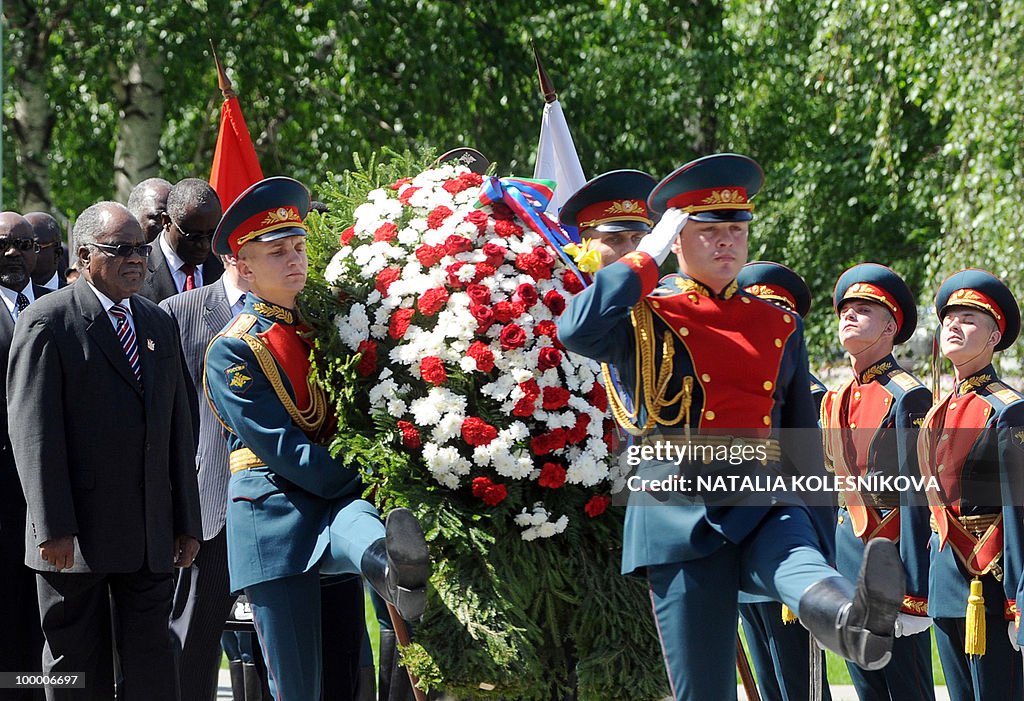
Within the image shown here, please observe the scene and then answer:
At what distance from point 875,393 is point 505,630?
2046 mm

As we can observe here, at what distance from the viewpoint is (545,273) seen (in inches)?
224

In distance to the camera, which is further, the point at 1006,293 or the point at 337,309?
the point at 1006,293

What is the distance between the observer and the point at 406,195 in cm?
598

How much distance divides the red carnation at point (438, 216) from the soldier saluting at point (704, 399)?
1025 millimetres

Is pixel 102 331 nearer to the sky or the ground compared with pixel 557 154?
nearer to the ground

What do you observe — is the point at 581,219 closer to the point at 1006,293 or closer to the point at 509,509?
the point at 509,509

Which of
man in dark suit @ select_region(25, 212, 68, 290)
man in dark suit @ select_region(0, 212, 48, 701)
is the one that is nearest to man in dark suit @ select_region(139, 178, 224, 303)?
man in dark suit @ select_region(25, 212, 68, 290)

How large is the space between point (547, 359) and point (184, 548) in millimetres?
1649

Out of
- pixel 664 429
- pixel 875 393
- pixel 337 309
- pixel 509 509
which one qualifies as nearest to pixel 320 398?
pixel 337 309

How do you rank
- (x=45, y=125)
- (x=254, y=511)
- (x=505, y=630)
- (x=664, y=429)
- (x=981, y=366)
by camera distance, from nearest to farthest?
1. (x=664, y=429)
2. (x=505, y=630)
3. (x=254, y=511)
4. (x=981, y=366)
5. (x=45, y=125)

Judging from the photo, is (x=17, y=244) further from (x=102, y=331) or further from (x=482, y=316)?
(x=482, y=316)

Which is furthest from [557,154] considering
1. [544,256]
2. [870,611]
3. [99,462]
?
[870,611]

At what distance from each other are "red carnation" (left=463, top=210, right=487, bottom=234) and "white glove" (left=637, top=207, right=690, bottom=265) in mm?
1033

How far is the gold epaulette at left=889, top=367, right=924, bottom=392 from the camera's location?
6348 mm
